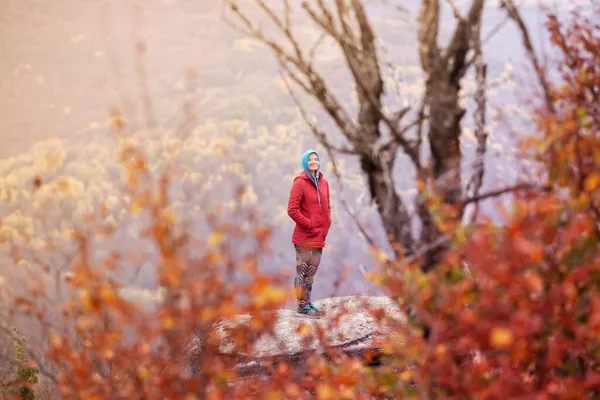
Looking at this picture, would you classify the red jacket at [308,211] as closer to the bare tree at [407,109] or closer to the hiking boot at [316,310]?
the hiking boot at [316,310]

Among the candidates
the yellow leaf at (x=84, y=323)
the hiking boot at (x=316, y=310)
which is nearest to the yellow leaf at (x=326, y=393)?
the yellow leaf at (x=84, y=323)

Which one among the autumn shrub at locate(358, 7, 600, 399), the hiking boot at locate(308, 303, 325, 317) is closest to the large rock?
the hiking boot at locate(308, 303, 325, 317)

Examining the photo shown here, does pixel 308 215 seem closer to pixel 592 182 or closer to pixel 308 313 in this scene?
pixel 308 313

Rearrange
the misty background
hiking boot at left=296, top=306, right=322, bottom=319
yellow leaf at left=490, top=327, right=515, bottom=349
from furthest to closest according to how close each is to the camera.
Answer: the misty background
hiking boot at left=296, top=306, right=322, bottom=319
yellow leaf at left=490, top=327, right=515, bottom=349

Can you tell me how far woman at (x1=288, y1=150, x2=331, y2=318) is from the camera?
16.7 ft

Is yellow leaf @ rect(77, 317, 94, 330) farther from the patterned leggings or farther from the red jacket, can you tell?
the patterned leggings

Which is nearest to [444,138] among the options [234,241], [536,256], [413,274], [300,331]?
[413,274]

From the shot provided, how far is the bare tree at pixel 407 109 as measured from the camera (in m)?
2.50

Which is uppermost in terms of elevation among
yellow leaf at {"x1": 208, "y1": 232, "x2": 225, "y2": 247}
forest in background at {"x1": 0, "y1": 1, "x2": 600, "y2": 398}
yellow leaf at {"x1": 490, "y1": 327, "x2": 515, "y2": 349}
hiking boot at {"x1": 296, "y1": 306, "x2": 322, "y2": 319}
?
forest in background at {"x1": 0, "y1": 1, "x2": 600, "y2": 398}

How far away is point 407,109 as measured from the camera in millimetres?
2531

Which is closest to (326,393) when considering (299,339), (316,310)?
(299,339)

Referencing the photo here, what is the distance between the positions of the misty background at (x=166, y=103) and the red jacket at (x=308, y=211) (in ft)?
48.6

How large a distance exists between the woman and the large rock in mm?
361

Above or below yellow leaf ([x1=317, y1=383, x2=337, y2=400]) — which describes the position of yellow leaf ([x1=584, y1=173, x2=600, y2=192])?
above
